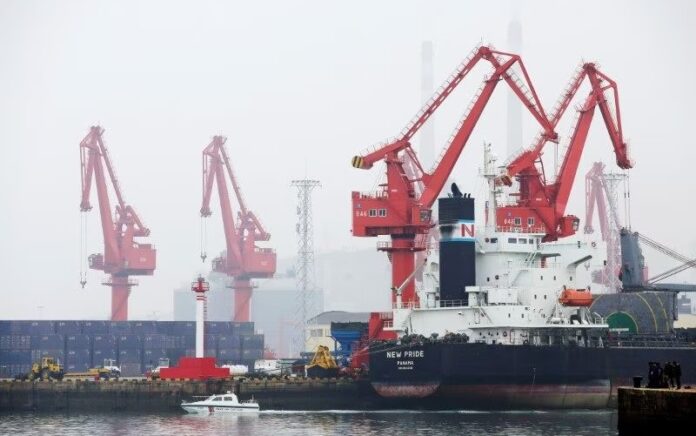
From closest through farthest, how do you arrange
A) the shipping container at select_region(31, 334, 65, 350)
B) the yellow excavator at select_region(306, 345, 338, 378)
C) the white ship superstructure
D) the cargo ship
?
the cargo ship
the white ship superstructure
the yellow excavator at select_region(306, 345, 338, 378)
the shipping container at select_region(31, 334, 65, 350)

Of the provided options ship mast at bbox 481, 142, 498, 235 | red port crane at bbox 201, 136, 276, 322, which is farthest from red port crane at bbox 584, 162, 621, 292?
ship mast at bbox 481, 142, 498, 235

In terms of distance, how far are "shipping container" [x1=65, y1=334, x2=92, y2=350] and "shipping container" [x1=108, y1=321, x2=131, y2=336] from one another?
6.89 ft

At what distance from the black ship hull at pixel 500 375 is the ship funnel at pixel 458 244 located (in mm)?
4820

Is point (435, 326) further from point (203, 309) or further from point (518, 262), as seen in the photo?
point (203, 309)

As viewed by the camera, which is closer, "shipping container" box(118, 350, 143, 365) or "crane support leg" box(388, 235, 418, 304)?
"crane support leg" box(388, 235, 418, 304)

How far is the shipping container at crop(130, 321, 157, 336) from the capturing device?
123250 millimetres

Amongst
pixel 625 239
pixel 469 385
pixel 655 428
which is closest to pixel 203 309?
pixel 469 385

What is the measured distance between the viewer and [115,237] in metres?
146

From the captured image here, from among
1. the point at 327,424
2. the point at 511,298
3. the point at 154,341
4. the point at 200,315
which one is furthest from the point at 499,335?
the point at 154,341

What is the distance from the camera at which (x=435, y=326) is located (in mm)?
85438

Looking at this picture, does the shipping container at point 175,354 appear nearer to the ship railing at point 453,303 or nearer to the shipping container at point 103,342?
the shipping container at point 103,342

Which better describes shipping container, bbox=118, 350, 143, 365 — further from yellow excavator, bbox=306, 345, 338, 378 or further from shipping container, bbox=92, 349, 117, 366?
yellow excavator, bbox=306, 345, 338, 378

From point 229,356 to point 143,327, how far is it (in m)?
7.97

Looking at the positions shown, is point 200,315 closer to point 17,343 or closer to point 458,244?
point 458,244
